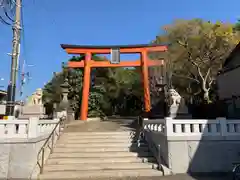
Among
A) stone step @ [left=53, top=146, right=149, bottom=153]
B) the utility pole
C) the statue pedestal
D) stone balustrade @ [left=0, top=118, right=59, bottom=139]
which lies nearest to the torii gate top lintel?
the utility pole

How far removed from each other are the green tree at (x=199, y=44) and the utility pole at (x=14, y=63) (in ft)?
48.9

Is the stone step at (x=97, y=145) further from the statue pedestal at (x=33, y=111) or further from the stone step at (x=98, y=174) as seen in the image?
the statue pedestal at (x=33, y=111)

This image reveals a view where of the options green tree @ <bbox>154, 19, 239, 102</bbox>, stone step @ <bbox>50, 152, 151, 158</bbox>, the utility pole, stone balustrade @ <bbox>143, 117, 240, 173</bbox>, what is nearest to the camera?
stone balustrade @ <bbox>143, 117, 240, 173</bbox>

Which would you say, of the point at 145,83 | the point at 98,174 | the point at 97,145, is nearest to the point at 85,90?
the point at 145,83

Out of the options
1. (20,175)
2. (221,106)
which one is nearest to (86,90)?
(221,106)

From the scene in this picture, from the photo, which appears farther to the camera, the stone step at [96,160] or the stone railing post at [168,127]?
the stone step at [96,160]

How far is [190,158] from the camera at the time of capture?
236 inches

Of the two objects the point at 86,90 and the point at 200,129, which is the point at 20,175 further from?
the point at 86,90

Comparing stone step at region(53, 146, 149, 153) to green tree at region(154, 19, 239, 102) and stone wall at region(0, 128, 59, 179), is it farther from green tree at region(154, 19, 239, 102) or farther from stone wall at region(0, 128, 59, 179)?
green tree at region(154, 19, 239, 102)

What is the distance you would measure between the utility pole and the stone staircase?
255cm

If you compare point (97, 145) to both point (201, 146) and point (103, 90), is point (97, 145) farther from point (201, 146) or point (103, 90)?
point (103, 90)

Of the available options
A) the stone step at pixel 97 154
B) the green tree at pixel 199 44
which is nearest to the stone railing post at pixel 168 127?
the stone step at pixel 97 154

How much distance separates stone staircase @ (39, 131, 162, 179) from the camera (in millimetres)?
5824

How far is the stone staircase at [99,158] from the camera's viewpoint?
582cm
